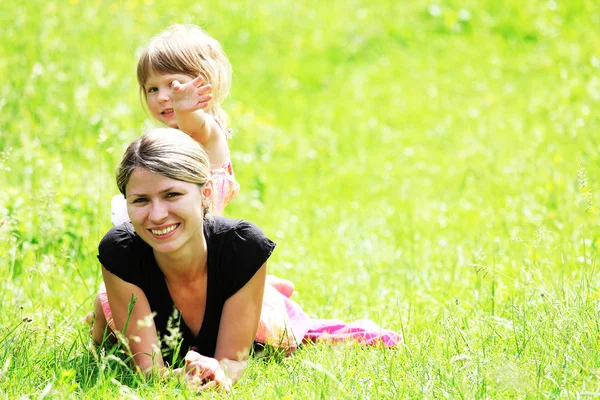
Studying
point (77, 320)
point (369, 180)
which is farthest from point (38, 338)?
point (369, 180)

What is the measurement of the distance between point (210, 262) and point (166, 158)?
1.65ft

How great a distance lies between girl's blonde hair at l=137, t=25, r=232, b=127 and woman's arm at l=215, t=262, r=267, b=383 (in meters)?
0.89

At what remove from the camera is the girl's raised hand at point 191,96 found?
3.37 metres

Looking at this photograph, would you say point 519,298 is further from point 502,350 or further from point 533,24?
point 533,24

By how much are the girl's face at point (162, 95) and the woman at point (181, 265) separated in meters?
0.50

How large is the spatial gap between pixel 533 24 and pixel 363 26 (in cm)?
209

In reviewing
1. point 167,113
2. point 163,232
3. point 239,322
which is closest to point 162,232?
point 163,232

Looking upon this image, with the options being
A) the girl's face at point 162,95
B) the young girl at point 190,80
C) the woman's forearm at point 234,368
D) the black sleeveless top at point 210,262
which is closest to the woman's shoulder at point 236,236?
the black sleeveless top at point 210,262

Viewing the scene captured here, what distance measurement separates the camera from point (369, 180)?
7289mm

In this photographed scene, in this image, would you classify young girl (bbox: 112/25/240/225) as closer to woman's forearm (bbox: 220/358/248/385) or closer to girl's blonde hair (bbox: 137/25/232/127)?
girl's blonde hair (bbox: 137/25/232/127)

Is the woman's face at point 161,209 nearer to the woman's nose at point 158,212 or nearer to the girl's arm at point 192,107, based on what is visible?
the woman's nose at point 158,212

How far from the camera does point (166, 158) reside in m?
3.19

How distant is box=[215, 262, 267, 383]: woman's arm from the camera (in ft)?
11.1

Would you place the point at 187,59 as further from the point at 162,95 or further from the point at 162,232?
the point at 162,232
